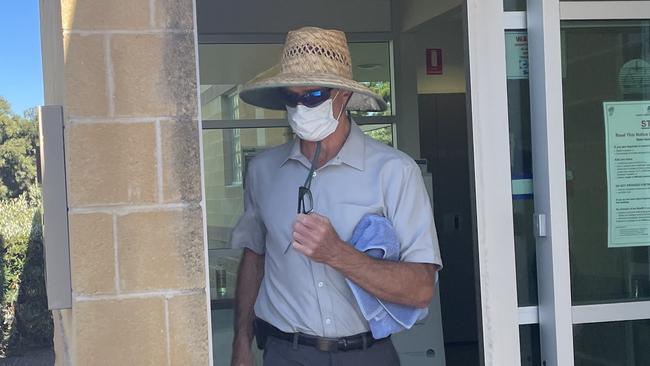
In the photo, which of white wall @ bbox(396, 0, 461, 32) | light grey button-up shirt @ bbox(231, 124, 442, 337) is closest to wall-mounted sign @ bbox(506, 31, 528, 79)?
light grey button-up shirt @ bbox(231, 124, 442, 337)

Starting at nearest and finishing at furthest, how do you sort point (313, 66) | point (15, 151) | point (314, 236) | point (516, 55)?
point (314, 236), point (313, 66), point (516, 55), point (15, 151)

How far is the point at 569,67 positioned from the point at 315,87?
1.23 m

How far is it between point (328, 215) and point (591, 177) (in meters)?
1.25

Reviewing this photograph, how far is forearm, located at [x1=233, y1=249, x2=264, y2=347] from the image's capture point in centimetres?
317

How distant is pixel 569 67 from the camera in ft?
11.1

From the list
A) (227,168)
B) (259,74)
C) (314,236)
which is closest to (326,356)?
(314,236)

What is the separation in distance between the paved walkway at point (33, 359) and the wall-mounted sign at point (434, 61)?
5.76 metres

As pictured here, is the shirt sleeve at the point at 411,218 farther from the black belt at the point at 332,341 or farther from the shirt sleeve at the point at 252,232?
the shirt sleeve at the point at 252,232

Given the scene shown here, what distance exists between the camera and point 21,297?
1066 centimetres

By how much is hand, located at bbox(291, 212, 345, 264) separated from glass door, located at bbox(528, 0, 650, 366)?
1.14 metres

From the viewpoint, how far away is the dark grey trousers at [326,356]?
2910 mm

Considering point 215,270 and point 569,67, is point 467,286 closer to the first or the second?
point 215,270

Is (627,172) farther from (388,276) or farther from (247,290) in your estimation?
(247,290)

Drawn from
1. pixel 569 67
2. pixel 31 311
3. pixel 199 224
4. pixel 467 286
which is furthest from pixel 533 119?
pixel 31 311
